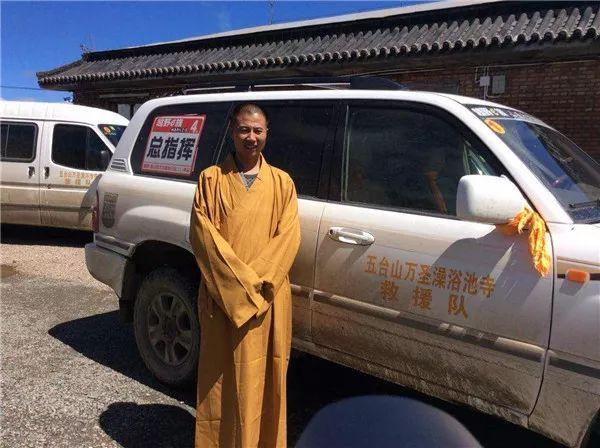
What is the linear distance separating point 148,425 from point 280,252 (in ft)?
4.68

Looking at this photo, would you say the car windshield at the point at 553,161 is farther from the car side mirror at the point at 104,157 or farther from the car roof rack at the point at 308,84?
the car side mirror at the point at 104,157

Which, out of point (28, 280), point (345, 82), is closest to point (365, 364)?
point (345, 82)

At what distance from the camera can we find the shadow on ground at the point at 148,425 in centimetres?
298

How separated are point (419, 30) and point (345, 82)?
6781mm

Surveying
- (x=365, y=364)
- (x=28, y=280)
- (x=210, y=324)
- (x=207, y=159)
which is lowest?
(x=28, y=280)

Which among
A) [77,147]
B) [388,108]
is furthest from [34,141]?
[388,108]

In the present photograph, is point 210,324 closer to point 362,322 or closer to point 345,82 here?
point 362,322

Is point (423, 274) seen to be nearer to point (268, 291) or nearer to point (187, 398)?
point (268, 291)

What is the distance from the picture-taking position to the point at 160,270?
3596 mm

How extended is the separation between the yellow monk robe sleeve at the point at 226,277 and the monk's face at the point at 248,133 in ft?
0.93

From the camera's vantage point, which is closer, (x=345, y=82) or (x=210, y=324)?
(x=210, y=324)

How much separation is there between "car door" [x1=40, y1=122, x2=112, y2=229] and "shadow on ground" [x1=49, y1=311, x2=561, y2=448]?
3649mm

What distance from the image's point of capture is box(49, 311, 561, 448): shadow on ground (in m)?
3.05

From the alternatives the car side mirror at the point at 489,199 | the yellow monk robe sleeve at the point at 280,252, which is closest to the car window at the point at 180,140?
the yellow monk robe sleeve at the point at 280,252
